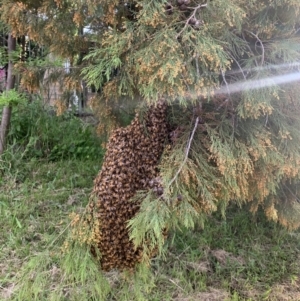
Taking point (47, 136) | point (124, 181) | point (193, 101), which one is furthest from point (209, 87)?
point (47, 136)

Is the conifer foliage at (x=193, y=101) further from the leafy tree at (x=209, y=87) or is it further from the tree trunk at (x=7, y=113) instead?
the tree trunk at (x=7, y=113)

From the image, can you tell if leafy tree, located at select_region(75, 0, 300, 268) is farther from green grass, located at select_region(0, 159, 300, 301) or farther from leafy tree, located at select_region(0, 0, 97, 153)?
green grass, located at select_region(0, 159, 300, 301)

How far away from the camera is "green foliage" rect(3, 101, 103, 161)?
3.82 meters

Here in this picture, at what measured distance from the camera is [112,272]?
8.03ft

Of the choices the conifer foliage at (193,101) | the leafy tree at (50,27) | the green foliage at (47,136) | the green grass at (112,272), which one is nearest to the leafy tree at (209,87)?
the conifer foliage at (193,101)

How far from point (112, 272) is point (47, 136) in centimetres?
196

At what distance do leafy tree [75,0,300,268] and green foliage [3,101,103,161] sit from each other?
1.94 meters

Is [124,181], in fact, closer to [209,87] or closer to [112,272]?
[209,87]

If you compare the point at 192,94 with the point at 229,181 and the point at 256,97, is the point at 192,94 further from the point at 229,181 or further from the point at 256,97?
the point at 229,181

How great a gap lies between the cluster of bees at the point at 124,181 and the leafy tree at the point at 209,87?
0.08m

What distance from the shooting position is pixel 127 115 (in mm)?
2551

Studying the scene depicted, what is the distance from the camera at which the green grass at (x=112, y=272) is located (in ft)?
7.12

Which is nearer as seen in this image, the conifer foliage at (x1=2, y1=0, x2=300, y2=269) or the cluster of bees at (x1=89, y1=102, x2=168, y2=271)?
the conifer foliage at (x1=2, y1=0, x2=300, y2=269)

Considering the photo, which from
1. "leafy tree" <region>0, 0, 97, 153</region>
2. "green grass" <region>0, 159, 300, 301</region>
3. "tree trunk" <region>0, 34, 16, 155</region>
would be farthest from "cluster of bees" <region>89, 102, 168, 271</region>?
"tree trunk" <region>0, 34, 16, 155</region>
